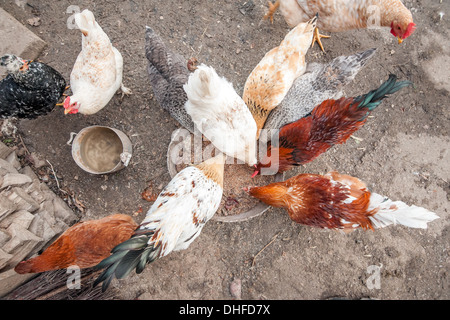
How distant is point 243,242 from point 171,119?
151 centimetres

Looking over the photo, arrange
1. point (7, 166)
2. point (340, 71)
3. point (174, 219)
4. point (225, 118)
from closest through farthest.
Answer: point (174, 219), point (225, 118), point (7, 166), point (340, 71)

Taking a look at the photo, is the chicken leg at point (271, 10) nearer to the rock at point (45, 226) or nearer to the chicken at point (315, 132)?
the chicken at point (315, 132)

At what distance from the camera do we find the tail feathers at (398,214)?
2.16 m

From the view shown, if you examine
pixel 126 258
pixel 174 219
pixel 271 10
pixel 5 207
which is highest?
pixel 5 207

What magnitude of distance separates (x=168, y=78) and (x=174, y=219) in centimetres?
135

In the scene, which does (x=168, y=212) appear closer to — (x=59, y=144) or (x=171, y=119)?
(x=171, y=119)

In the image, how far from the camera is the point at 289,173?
305 cm

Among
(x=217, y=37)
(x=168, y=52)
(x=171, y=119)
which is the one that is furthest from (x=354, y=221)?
(x=217, y=37)

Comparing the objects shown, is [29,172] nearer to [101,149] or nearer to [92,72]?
[101,149]

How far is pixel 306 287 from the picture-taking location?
9.34 feet

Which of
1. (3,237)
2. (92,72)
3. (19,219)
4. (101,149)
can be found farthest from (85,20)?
(3,237)

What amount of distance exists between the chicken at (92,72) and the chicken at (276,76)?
1289 mm

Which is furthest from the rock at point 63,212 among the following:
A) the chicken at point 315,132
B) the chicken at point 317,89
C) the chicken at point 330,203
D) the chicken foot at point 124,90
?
the chicken at point 317,89

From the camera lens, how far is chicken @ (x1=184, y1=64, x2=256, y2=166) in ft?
7.33
